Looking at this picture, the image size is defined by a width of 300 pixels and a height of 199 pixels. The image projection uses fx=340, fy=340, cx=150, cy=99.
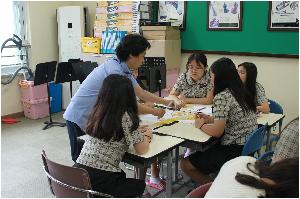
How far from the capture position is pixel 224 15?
441 cm

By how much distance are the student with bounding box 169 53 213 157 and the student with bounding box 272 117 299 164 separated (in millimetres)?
1550

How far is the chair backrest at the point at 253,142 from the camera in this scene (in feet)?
7.25

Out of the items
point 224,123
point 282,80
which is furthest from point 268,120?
point 282,80

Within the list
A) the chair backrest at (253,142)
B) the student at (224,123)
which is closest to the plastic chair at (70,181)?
the student at (224,123)

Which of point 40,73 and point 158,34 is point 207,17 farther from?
point 40,73

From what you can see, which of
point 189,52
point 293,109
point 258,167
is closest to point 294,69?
point 293,109

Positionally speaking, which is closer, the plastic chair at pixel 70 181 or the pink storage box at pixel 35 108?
the plastic chair at pixel 70 181

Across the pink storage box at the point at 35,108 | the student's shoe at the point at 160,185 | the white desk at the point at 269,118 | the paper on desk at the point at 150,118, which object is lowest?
the student's shoe at the point at 160,185

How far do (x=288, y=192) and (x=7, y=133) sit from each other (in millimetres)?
4221

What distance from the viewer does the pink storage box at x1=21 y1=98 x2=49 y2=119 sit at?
16.8ft

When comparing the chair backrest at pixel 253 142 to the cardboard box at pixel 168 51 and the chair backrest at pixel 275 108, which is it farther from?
the cardboard box at pixel 168 51

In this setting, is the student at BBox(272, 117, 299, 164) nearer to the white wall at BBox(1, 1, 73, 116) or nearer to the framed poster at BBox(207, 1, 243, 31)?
the framed poster at BBox(207, 1, 243, 31)

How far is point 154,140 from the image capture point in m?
2.21

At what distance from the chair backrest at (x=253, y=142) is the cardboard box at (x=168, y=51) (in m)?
2.42
